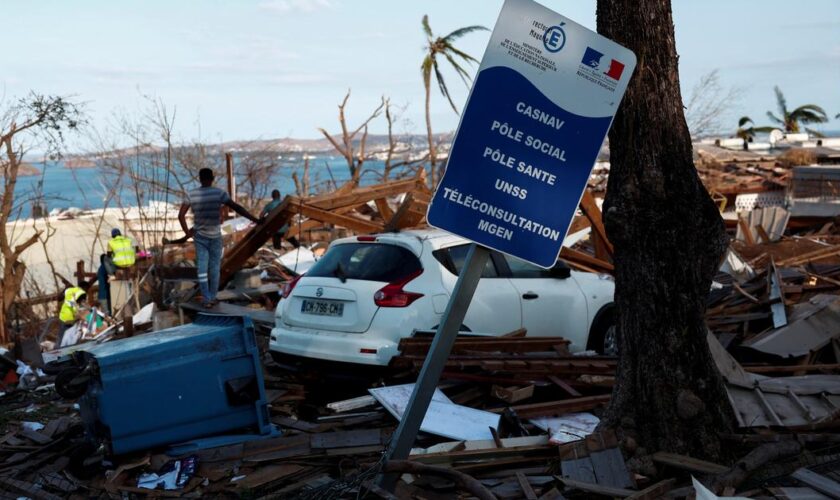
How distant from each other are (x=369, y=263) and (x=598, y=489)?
4.07 metres

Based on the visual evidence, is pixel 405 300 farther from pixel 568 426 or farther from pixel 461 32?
pixel 461 32

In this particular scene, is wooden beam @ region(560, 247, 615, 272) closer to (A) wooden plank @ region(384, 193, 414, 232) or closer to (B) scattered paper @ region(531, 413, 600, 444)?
(A) wooden plank @ region(384, 193, 414, 232)

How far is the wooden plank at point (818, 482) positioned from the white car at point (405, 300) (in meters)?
3.97

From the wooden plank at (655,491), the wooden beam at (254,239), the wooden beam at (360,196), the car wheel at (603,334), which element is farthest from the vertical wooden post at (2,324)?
the wooden plank at (655,491)

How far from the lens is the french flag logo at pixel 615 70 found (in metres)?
4.65

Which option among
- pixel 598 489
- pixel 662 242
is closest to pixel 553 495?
pixel 598 489

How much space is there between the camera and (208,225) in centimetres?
1295

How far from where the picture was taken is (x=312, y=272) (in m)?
9.26

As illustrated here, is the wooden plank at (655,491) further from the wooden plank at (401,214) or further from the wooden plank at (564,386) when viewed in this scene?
the wooden plank at (401,214)

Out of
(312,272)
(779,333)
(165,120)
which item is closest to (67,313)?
(165,120)

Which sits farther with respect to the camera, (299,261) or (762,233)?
(762,233)

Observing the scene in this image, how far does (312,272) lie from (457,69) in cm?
1938

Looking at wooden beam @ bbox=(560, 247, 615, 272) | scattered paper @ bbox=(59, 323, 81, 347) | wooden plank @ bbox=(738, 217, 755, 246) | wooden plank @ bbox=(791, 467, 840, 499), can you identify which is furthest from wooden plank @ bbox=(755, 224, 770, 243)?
wooden plank @ bbox=(791, 467, 840, 499)

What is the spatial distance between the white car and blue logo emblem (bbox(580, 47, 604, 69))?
427cm
